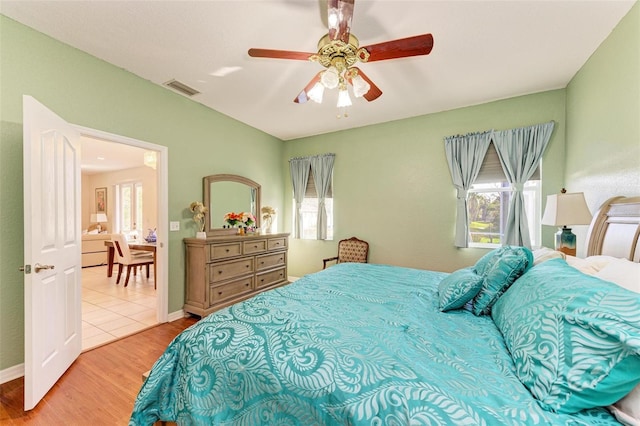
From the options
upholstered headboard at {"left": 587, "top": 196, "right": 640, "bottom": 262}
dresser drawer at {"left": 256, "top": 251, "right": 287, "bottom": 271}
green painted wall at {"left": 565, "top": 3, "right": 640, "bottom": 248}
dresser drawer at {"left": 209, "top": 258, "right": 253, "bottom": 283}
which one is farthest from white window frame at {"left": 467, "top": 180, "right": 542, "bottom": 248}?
dresser drawer at {"left": 209, "top": 258, "right": 253, "bottom": 283}

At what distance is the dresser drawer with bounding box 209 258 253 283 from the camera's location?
3230mm

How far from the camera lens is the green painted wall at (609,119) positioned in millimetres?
1852

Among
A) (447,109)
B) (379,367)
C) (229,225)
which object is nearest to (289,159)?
(229,225)

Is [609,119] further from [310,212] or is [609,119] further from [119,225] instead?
[119,225]

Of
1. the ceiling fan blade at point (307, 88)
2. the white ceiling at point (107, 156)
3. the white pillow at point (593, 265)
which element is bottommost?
the white pillow at point (593, 265)

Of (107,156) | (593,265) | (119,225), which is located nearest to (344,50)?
(593,265)

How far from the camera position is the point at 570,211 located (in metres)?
2.12

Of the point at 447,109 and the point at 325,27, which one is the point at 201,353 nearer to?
the point at 325,27

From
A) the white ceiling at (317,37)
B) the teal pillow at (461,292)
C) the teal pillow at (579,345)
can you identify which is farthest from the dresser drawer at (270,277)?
the teal pillow at (579,345)

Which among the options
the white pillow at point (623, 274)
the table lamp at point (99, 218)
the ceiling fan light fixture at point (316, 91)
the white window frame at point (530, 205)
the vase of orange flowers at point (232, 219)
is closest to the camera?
the white pillow at point (623, 274)

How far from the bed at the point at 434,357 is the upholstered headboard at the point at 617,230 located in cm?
2

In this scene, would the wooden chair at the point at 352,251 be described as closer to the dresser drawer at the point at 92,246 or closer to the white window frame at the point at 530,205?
the white window frame at the point at 530,205

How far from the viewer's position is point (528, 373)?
0.87 m

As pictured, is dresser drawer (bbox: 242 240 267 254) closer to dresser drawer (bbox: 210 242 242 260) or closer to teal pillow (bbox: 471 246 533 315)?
dresser drawer (bbox: 210 242 242 260)
